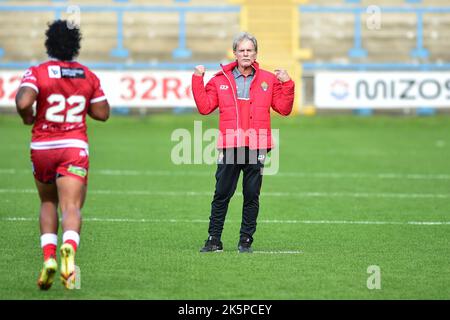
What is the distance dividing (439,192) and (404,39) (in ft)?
56.9

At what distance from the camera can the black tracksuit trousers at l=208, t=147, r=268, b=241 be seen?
959 cm

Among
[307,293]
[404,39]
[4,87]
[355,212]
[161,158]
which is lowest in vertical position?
[307,293]

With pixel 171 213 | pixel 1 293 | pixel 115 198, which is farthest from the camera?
pixel 115 198

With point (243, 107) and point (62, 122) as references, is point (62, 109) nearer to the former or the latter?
point (62, 122)

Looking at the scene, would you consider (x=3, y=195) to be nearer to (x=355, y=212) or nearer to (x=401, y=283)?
(x=355, y=212)

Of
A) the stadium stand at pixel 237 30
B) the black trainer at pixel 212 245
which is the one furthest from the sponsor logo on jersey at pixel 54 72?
the stadium stand at pixel 237 30

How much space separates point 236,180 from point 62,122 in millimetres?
2332

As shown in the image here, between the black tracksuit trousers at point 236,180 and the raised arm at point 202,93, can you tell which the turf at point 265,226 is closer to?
the black tracksuit trousers at point 236,180

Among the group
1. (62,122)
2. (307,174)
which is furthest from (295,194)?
(62,122)

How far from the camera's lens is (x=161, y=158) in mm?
19922

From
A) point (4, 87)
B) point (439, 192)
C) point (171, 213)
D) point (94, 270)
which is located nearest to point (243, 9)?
point (4, 87)

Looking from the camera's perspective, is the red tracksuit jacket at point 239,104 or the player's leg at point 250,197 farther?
the player's leg at point 250,197

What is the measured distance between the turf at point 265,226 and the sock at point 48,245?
0.27m

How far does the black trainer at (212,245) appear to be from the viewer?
387 inches
